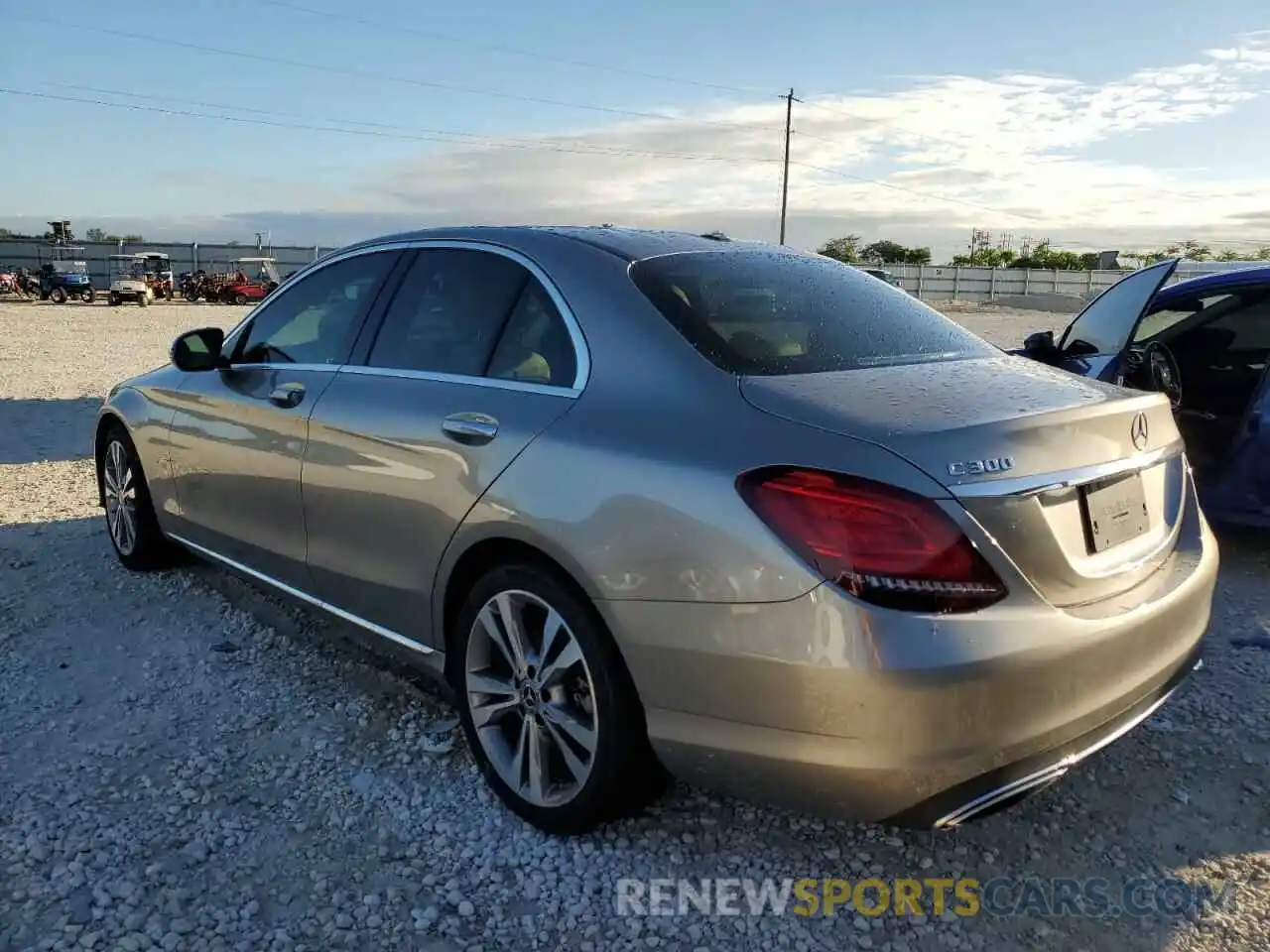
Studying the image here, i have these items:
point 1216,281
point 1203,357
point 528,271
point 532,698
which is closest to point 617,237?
point 528,271

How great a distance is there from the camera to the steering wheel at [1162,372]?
17.1ft

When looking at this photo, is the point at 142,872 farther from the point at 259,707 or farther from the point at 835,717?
the point at 835,717

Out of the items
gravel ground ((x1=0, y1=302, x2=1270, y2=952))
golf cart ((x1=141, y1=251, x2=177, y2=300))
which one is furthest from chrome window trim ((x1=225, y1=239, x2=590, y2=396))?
golf cart ((x1=141, y1=251, x2=177, y2=300))

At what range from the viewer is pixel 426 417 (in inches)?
118

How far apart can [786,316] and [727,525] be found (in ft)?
3.00

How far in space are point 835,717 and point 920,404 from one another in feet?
2.43

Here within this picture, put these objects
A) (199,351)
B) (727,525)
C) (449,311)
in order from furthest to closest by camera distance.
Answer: (199,351) < (449,311) < (727,525)

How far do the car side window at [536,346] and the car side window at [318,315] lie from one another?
80cm

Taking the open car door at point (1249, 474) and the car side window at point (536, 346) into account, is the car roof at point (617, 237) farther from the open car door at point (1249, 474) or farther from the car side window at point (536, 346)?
the open car door at point (1249, 474)

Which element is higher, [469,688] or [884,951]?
[469,688]

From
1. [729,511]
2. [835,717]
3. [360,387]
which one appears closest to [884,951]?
A: [835,717]

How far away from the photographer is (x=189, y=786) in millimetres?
3004

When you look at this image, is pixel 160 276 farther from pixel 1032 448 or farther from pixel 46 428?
pixel 1032 448

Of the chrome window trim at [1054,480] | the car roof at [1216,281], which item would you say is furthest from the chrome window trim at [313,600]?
the car roof at [1216,281]
